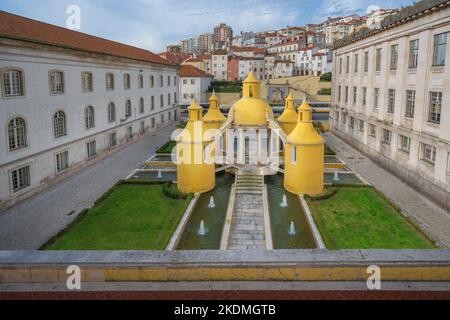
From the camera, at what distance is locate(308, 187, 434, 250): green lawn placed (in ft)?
56.2

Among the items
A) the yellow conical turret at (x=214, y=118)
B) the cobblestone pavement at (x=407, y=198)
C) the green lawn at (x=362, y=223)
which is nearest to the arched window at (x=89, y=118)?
the yellow conical turret at (x=214, y=118)

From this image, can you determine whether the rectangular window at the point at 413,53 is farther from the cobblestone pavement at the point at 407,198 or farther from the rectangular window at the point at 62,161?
the rectangular window at the point at 62,161

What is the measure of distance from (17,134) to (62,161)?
5684 mm

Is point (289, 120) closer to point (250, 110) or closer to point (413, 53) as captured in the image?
point (250, 110)

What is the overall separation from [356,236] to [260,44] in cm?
15350

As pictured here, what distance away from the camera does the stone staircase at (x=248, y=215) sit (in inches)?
711

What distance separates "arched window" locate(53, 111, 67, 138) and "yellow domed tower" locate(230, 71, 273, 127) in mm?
13273

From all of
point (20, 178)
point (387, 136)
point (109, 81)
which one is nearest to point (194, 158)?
point (20, 178)

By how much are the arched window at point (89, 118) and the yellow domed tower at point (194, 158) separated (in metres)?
11.4

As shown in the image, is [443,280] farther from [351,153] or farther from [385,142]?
[351,153]

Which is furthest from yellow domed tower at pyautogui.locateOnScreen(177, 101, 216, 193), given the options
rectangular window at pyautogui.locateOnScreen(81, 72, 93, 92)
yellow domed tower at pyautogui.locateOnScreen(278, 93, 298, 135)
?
rectangular window at pyautogui.locateOnScreen(81, 72, 93, 92)

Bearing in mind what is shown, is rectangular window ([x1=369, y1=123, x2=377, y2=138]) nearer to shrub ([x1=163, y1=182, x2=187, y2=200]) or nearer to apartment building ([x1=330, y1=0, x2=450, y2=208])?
apartment building ([x1=330, y1=0, x2=450, y2=208])

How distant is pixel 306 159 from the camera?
23.9 m
